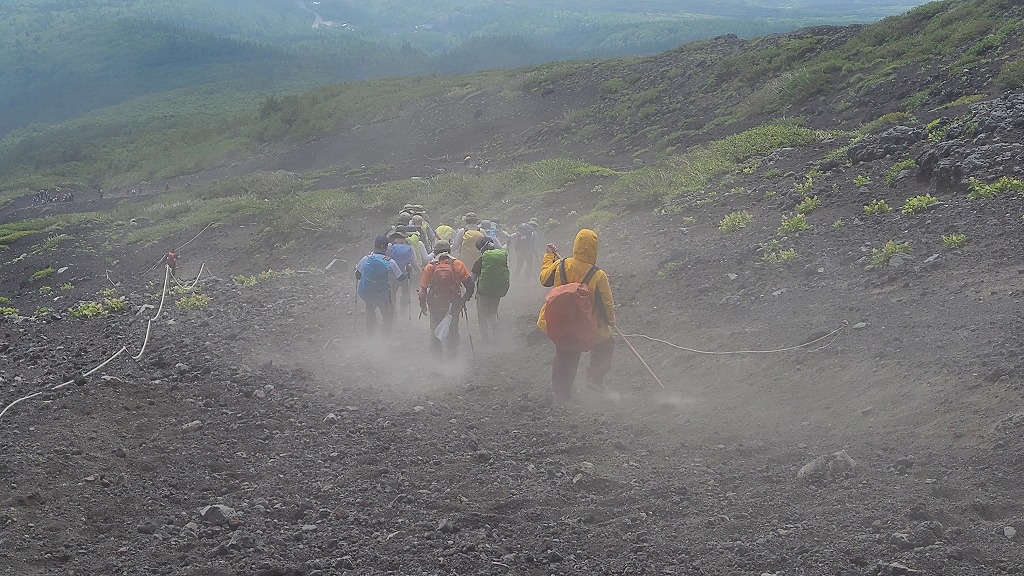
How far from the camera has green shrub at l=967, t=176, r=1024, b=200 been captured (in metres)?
10.0

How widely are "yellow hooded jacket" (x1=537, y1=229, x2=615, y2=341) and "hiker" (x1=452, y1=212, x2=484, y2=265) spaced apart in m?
3.93

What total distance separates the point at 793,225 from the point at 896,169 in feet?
7.18

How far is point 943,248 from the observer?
915 cm

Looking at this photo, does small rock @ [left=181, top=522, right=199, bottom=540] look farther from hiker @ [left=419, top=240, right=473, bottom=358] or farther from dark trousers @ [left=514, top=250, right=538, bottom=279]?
dark trousers @ [left=514, top=250, right=538, bottom=279]

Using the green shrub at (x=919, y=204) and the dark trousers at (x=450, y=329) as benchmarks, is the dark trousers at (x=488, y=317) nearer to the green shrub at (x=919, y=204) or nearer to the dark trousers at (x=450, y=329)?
the dark trousers at (x=450, y=329)

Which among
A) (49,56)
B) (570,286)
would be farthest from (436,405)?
(49,56)

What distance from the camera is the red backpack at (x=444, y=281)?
9617 mm

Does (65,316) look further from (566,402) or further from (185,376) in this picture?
(566,402)

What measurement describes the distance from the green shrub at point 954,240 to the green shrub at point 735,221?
3487 millimetres

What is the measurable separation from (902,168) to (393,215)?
44.6ft

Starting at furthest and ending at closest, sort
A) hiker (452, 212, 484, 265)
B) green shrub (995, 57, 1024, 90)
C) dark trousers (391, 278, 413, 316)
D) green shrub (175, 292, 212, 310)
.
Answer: green shrub (995, 57, 1024, 90) < green shrub (175, 292, 212, 310) < hiker (452, 212, 484, 265) < dark trousers (391, 278, 413, 316)

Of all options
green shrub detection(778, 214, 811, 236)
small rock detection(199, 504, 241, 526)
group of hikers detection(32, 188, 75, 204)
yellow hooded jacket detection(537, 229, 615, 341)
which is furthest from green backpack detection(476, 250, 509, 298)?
group of hikers detection(32, 188, 75, 204)

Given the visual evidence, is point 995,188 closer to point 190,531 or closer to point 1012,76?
point 1012,76

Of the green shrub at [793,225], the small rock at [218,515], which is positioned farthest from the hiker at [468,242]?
the small rock at [218,515]
